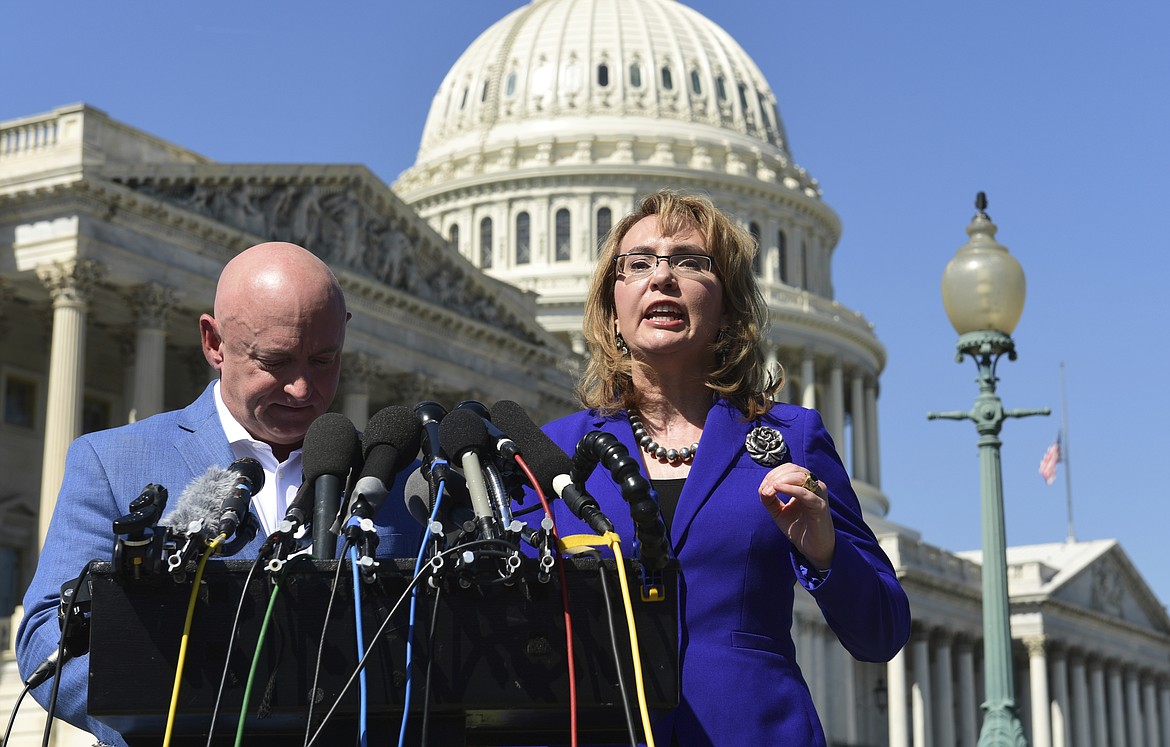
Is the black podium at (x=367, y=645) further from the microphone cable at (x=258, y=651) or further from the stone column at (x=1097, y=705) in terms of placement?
the stone column at (x=1097, y=705)

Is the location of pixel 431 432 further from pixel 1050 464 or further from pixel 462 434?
pixel 1050 464

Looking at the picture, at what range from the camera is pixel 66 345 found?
37.7 m

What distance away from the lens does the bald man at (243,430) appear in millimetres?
4621

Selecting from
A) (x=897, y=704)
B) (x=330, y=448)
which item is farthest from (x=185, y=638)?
(x=897, y=704)

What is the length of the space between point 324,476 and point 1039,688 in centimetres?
8418

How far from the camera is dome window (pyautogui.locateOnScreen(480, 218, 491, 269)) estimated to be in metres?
91.8

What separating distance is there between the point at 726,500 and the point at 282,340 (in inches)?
45.3

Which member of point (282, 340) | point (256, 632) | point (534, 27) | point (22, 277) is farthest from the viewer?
point (534, 27)

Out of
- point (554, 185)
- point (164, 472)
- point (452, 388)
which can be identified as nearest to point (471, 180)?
point (554, 185)

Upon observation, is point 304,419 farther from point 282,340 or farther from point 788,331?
point 788,331

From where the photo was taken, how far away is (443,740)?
12.6 feet

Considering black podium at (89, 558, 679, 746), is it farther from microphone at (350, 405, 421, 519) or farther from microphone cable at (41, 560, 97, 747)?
microphone at (350, 405, 421, 519)

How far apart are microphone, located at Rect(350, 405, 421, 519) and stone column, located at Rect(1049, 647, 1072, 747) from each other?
8588cm

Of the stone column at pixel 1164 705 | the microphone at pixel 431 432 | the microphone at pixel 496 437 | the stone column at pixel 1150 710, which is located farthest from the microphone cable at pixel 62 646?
the stone column at pixel 1164 705
